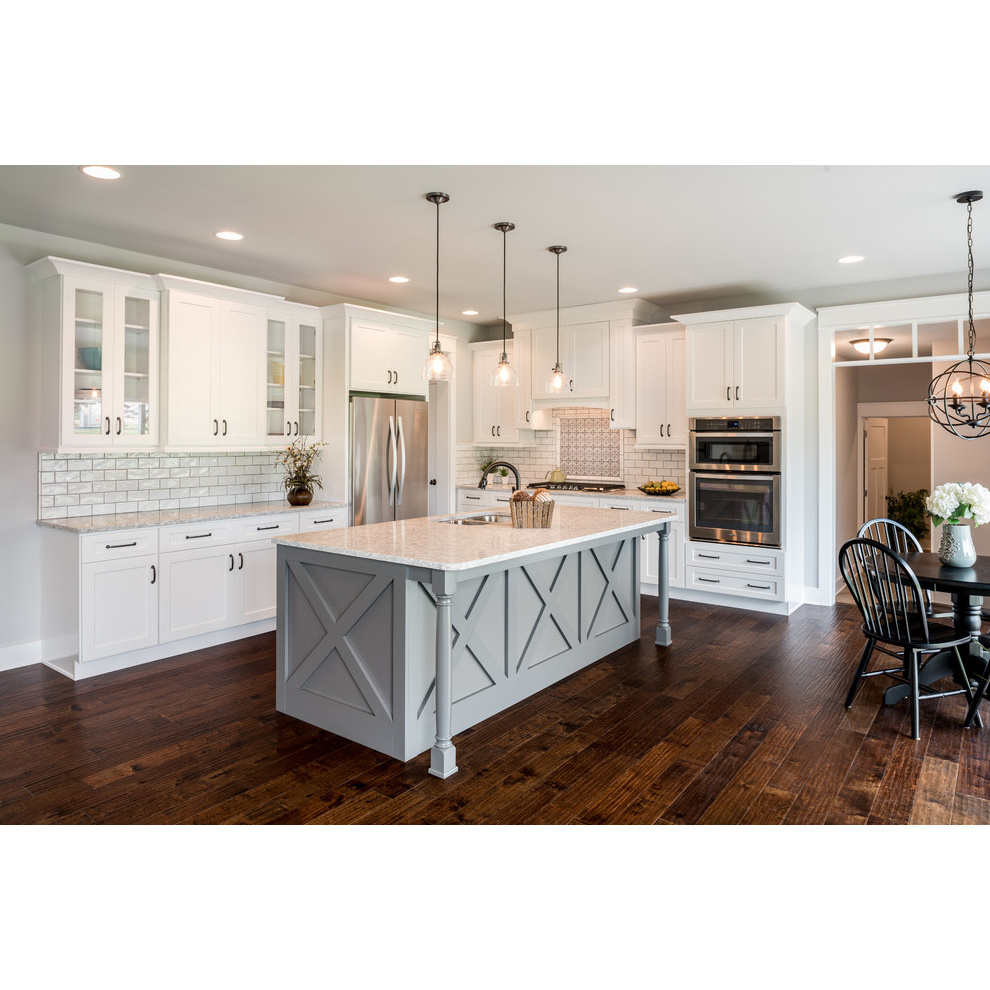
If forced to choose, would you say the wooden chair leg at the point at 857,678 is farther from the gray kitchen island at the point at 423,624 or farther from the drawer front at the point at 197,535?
the drawer front at the point at 197,535

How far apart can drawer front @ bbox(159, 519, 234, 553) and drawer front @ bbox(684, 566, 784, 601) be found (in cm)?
381

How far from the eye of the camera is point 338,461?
19.5ft

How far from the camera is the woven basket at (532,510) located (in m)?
3.96

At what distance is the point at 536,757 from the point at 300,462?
343 cm

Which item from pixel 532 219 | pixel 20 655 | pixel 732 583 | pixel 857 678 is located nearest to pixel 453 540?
pixel 532 219

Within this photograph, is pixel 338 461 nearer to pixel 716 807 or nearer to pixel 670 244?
pixel 670 244

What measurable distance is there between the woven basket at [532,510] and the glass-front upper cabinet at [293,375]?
248cm

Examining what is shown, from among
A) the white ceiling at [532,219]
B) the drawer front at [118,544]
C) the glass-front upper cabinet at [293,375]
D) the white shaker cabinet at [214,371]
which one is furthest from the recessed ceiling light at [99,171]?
the glass-front upper cabinet at [293,375]

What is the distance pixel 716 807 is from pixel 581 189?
2919 millimetres

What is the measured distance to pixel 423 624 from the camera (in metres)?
3.15

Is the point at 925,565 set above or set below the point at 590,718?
above

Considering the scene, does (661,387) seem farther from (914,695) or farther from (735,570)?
(914,695)
